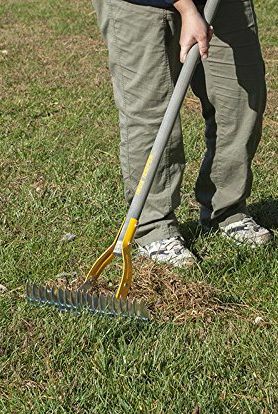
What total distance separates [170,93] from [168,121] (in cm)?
33

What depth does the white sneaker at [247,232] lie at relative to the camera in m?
3.78

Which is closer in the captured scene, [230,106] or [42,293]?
[42,293]

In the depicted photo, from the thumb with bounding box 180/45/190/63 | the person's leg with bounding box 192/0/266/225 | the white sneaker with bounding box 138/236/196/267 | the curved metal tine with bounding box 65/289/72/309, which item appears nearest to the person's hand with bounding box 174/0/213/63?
the thumb with bounding box 180/45/190/63

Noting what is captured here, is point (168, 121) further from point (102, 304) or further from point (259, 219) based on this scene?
point (259, 219)

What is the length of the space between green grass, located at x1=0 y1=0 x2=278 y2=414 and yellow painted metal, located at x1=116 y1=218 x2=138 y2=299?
147 millimetres

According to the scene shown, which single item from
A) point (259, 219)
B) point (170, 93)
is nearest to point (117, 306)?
point (170, 93)

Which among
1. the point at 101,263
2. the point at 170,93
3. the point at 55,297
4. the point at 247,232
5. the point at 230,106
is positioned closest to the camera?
the point at 55,297

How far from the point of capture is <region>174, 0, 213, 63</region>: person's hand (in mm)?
3115

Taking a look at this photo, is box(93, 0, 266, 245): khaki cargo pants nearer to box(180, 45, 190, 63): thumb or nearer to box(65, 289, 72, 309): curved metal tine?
box(180, 45, 190, 63): thumb

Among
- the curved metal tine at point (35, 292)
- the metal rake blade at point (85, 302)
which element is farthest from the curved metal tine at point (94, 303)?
the curved metal tine at point (35, 292)

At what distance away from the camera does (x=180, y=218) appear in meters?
4.22

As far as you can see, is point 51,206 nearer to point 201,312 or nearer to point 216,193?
point 216,193

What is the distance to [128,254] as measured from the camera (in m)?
3.17

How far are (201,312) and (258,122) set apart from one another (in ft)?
3.13
